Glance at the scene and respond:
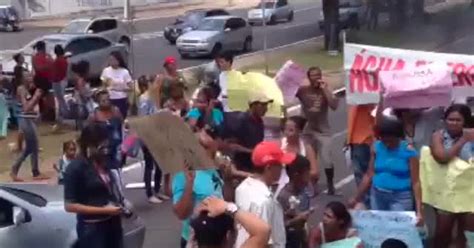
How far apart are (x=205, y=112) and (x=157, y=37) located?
3903 cm

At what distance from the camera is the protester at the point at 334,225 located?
26.3 ft

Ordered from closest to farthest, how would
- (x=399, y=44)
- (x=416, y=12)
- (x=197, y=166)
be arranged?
(x=197, y=166)
(x=399, y=44)
(x=416, y=12)

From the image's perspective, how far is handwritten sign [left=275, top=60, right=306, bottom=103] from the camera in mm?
12641

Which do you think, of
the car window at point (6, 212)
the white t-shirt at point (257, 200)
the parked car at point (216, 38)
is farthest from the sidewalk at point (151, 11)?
the white t-shirt at point (257, 200)

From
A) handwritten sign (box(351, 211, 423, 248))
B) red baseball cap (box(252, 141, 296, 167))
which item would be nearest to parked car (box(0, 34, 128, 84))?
handwritten sign (box(351, 211, 423, 248))

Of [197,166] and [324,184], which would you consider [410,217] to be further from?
[324,184]

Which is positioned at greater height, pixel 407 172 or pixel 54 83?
pixel 407 172

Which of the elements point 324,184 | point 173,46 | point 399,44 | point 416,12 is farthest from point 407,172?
point 416,12

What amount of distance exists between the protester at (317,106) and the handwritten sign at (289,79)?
493mm

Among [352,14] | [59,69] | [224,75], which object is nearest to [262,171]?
[224,75]

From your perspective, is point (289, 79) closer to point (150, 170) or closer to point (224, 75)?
point (224, 75)

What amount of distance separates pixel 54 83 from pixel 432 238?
13016 millimetres

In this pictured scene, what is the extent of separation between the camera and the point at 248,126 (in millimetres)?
10758

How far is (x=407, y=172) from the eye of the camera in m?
9.82
